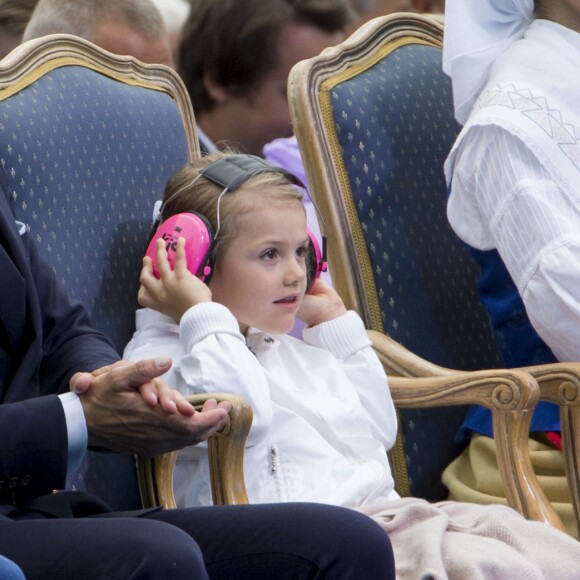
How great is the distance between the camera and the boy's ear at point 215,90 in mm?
3172

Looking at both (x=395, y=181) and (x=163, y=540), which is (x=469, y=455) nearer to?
(x=395, y=181)

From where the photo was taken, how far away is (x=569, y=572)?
1771mm

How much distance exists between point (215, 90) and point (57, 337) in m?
1.41

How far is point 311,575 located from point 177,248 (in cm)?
59

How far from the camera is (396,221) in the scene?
2471 mm

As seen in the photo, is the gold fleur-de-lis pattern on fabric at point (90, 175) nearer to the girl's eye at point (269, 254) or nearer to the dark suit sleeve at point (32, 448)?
the girl's eye at point (269, 254)

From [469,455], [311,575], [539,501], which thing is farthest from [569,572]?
[469,455]

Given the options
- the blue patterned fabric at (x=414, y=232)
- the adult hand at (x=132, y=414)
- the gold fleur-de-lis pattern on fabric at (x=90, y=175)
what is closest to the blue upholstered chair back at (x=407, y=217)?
the blue patterned fabric at (x=414, y=232)

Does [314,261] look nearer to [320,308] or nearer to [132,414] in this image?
[320,308]

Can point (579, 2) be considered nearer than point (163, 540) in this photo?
No

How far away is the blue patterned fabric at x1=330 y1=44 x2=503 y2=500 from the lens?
2.41 meters

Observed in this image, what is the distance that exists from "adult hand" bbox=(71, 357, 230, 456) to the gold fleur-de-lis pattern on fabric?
44 cm

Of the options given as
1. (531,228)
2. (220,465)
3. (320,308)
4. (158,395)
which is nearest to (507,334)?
(531,228)

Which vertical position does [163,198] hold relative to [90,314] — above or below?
above
